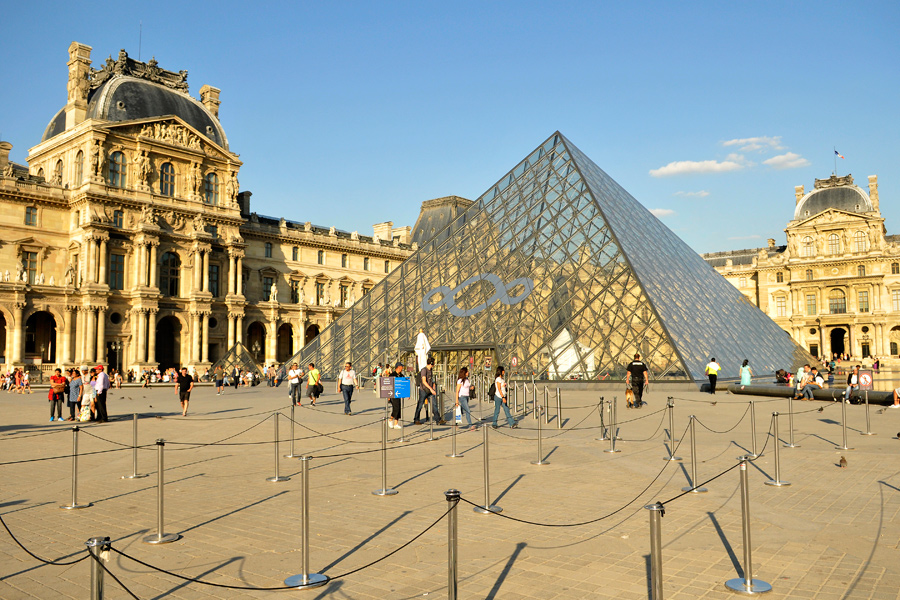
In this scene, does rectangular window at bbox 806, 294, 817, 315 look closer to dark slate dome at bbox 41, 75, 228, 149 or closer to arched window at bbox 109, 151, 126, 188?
dark slate dome at bbox 41, 75, 228, 149

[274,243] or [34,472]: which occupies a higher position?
[274,243]

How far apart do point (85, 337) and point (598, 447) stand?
35188mm

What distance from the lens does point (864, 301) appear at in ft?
220

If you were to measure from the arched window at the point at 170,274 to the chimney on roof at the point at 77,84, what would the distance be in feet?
30.0

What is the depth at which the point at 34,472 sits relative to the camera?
8898 mm

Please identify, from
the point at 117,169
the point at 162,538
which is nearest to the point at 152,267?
the point at 117,169

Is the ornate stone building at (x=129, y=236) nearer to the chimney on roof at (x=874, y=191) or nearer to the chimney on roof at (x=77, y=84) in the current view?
the chimney on roof at (x=77, y=84)

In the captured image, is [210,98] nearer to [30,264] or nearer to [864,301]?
[30,264]

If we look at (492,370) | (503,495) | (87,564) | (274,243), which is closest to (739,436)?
(503,495)

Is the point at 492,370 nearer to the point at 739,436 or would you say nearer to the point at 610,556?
the point at 739,436

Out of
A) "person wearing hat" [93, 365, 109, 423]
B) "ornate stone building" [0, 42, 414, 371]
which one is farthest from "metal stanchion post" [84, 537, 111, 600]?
"ornate stone building" [0, 42, 414, 371]

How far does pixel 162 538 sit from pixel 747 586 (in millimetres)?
4236

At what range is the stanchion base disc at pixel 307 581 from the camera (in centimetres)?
448

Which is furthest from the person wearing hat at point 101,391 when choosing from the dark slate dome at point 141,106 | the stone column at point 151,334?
the dark slate dome at point 141,106
